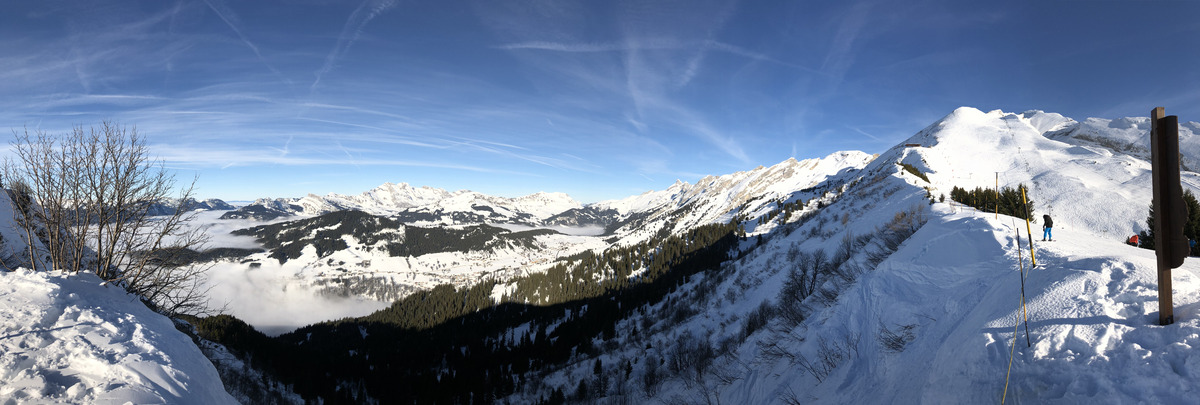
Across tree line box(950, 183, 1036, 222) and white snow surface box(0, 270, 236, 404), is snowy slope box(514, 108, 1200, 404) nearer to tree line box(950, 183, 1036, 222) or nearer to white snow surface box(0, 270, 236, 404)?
tree line box(950, 183, 1036, 222)

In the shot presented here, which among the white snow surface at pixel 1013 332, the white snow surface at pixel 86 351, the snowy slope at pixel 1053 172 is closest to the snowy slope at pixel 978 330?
the white snow surface at pixel 1013 332

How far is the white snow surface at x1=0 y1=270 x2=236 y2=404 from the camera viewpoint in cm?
511

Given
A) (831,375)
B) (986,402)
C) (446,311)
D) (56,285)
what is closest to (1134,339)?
(986,402)

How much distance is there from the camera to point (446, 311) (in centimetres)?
13638

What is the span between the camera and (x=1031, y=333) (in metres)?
6.82

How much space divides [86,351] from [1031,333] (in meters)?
15.4

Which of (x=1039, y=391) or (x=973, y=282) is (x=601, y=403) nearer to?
(x=973, y=282)

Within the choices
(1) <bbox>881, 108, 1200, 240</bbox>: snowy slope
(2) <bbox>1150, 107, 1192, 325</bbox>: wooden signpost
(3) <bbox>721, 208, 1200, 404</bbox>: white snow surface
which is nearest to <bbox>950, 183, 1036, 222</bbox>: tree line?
(1) <bbox>881, 108, 1200, 240</bbox>: snowy slope

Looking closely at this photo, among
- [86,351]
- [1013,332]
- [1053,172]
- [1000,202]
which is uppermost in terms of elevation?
[1053,172]

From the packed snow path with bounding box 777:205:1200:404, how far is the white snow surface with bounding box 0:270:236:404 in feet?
42.9

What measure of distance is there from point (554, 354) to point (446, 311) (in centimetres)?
7706

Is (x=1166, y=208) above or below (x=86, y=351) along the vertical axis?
above

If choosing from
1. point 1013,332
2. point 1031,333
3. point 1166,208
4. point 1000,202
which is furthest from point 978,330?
point 1000,202

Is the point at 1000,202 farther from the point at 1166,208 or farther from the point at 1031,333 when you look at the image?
the point at 1166,208
